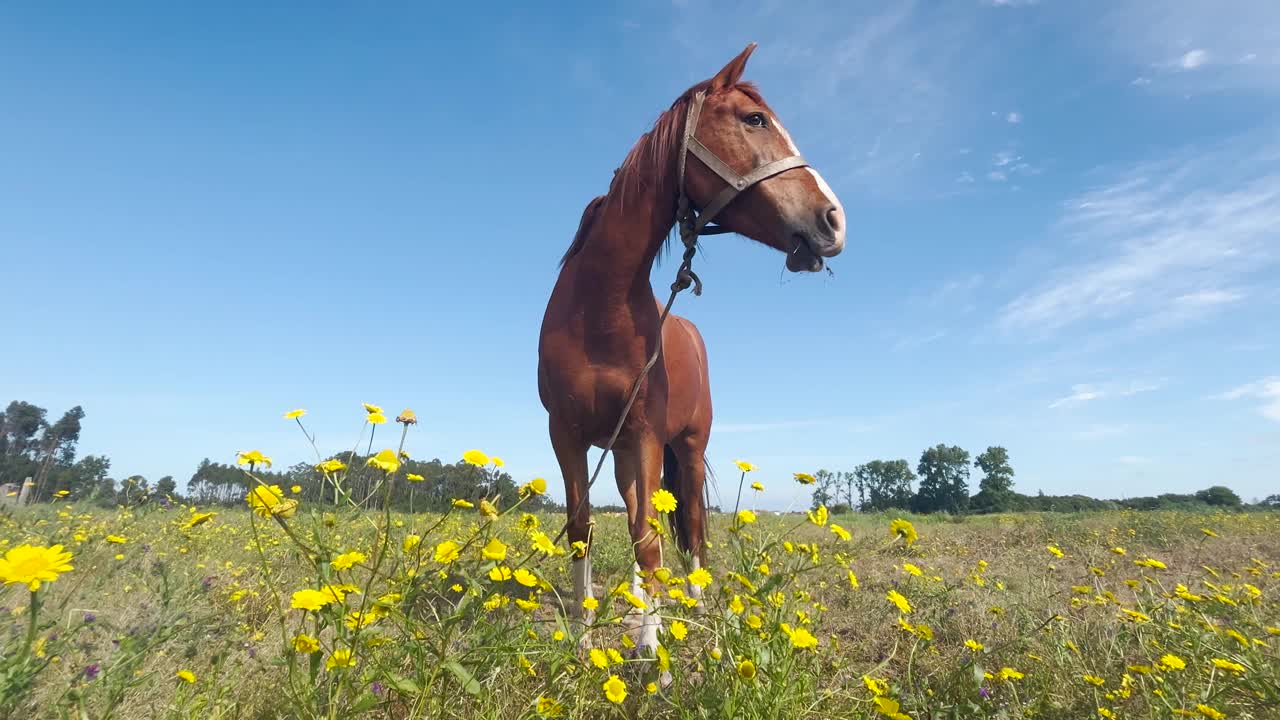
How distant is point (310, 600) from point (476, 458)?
0.62 metres

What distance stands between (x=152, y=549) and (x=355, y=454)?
3.05 metres

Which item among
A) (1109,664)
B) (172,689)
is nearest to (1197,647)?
(1109,664)

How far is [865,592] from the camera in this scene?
442 centimetres

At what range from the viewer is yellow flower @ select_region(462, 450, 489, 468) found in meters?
1.72

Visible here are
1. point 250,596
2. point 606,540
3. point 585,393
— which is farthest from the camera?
point 606,540

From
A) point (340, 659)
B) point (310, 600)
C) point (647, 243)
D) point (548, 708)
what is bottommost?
point (548, 708)

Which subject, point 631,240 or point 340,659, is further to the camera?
point 631,240

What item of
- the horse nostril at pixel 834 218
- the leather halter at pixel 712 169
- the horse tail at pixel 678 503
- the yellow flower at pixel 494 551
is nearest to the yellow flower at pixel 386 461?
the yellow flower at pixel 494 551

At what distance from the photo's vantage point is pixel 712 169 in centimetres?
285

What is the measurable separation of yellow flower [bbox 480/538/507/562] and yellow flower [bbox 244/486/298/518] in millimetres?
447

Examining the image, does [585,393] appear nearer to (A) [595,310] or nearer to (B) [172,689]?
(A) [595,310]

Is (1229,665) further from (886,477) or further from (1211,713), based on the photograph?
(886,477)

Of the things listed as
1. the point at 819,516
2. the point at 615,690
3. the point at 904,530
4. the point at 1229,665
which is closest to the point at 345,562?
the point at 615,690

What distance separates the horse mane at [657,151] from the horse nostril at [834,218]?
80cm
